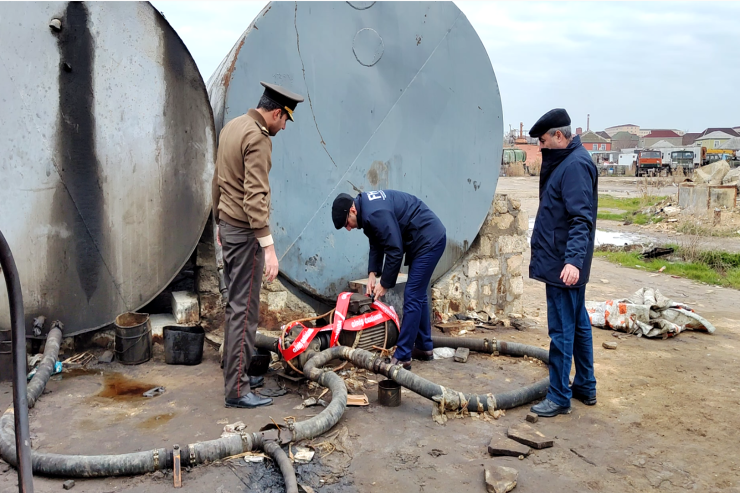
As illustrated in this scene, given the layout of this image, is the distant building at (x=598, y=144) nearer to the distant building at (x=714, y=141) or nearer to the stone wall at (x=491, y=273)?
the distant building at (x=714, y=141)

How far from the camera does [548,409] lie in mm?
3695

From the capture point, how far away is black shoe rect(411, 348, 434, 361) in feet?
Answer: 15.6

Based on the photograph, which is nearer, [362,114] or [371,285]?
[371,285]

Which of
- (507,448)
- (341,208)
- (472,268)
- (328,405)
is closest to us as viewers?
(507,448)

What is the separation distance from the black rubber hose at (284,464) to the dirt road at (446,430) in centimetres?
8

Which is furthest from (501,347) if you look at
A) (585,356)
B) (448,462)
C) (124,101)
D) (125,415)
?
(124,101)

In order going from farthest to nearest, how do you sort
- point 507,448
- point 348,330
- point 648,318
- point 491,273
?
point 491,273
point 648,318
point 348,330
point 507,448

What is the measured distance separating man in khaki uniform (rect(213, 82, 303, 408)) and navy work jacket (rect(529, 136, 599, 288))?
1623 mm

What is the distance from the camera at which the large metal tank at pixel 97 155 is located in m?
4.28

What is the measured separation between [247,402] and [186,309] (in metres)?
A: 1.52

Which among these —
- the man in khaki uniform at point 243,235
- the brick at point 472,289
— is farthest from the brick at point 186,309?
the brick at point 472,289

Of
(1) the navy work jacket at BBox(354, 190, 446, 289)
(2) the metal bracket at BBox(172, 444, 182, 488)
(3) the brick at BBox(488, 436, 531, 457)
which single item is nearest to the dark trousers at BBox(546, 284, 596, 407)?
(3) the brick at BBox(488, 436, 531, 457)

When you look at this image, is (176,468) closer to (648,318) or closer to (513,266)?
(513,266)

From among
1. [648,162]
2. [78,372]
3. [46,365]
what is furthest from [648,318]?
[648,162]
